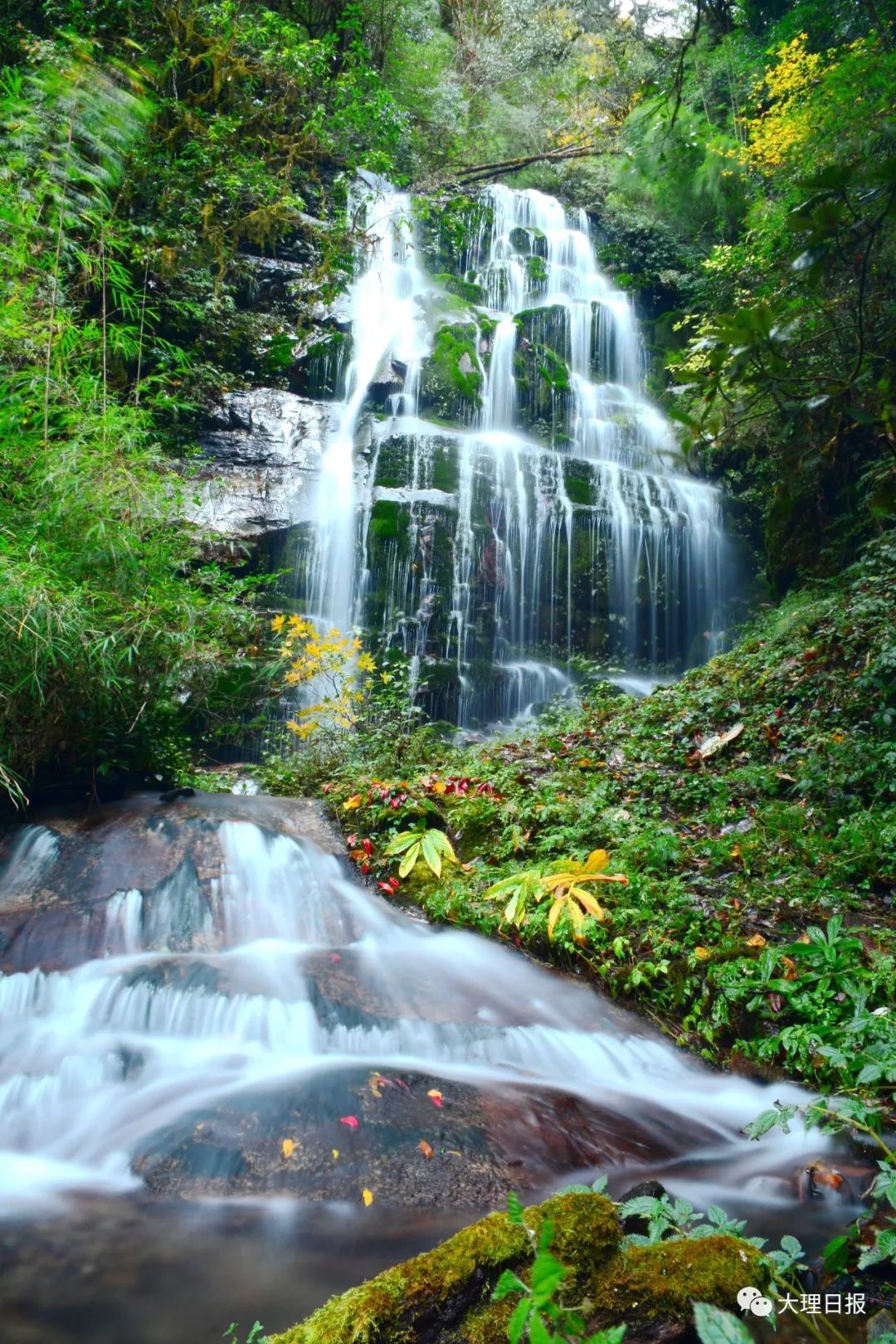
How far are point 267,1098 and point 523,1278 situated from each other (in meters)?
1.54

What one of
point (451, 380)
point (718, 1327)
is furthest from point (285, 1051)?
point (451, 380)

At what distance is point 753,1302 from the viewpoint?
4.43 ft

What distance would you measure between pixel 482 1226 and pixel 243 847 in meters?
3.42

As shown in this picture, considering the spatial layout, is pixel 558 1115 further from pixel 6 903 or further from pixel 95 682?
pixel 95 682

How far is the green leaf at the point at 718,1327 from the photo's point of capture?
1021mm

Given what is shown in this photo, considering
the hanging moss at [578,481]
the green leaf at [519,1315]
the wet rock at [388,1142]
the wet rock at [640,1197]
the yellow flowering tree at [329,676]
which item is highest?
the hanging moss at [578,481]

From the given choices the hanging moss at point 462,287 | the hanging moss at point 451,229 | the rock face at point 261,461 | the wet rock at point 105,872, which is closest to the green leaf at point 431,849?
the wet rock at point 105,872

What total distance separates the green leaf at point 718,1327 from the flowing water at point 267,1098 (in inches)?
44.7

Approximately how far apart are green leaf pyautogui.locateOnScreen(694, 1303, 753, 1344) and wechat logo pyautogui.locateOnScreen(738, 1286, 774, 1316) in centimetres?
38

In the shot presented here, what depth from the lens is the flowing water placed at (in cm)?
192

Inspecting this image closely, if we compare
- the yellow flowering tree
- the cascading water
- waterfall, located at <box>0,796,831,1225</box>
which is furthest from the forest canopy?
waterfall, located at <box>0,796,831,1225</box>

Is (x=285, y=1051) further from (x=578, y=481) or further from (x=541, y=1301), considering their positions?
(x=578, y=481)

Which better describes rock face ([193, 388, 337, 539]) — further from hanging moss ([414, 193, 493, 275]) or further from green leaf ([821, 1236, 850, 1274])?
green leaf ([821, 1236, 850, 1274])

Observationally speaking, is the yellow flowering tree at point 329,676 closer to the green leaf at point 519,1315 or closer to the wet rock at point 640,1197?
the wet rock at point 640,1197
